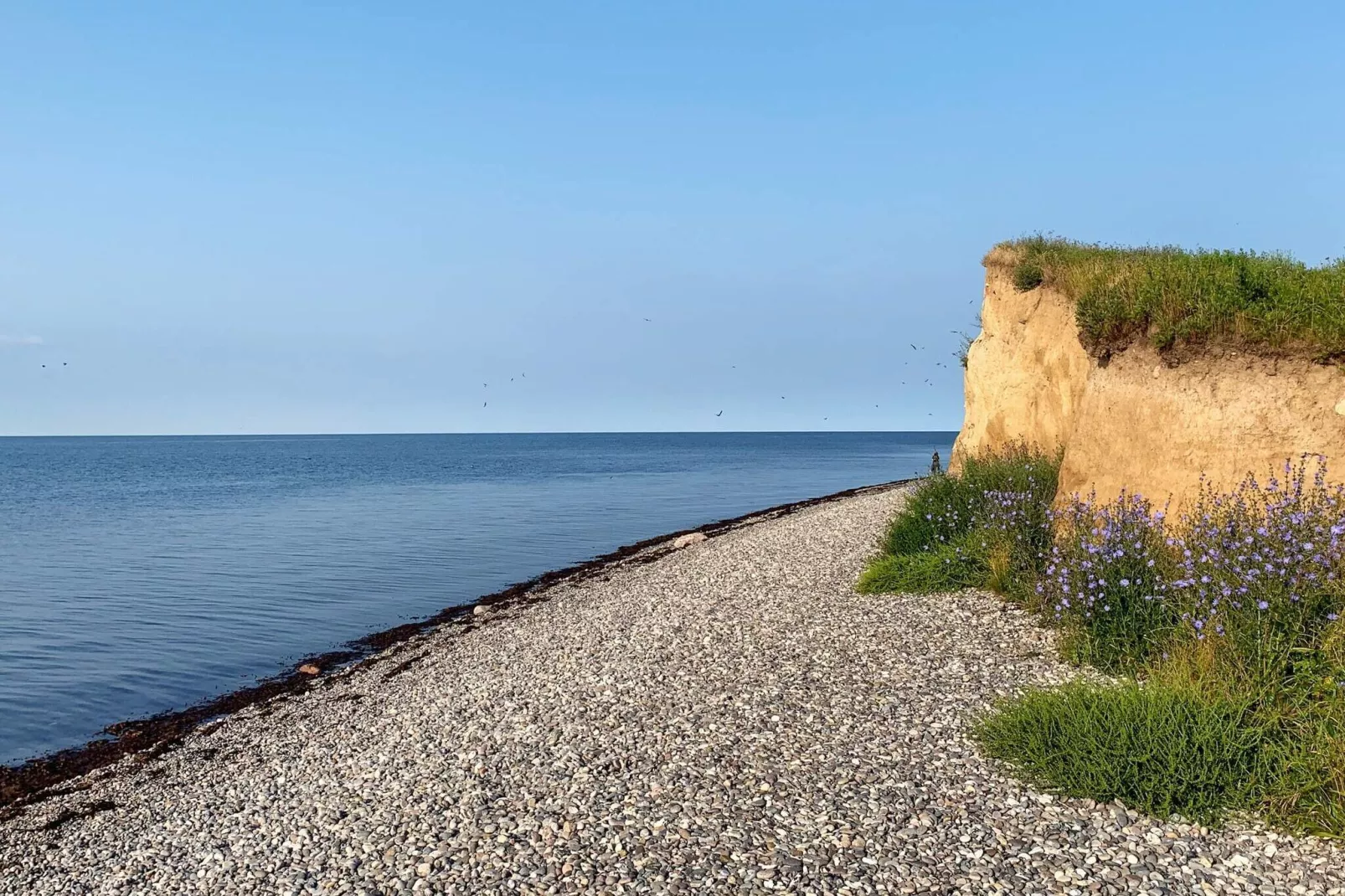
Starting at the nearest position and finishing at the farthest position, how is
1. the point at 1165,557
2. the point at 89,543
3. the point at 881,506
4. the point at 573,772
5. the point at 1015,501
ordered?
1. the point at 573,772
2. the point at 1165,557
3. the point at 1015,501
4. the point at 881,506
5. the point at 89,543

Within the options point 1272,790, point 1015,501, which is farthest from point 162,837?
point 1015,501

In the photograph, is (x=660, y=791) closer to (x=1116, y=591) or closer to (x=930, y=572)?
(x=1116, y=591)

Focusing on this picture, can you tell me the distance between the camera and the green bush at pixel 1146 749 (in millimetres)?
7305

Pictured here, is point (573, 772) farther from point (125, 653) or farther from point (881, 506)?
point (881, 506)

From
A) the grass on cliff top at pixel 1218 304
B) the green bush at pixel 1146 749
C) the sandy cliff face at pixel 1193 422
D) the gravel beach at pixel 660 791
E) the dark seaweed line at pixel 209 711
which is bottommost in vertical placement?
the dark seaweed line at pixel 209 711

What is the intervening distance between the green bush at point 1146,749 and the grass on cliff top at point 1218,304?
20.7 ft

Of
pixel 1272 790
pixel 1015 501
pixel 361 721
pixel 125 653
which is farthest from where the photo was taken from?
pixel 125 653

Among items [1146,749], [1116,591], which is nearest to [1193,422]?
[1116,591]

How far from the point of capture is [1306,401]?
11781 millimetres

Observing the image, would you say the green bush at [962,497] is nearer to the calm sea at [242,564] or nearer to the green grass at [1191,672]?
the green grass at [1191,672]

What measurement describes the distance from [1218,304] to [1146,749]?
25.3ft

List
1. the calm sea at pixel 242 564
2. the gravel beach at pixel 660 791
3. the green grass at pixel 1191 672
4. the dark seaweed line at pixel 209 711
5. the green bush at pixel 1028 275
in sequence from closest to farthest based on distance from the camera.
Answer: the gravel beach at pixel 660 791
the green grass at pixel 1191 672
the dark seaweed line at pixel 209 711
the calm sea at pixel 242 564
the green bush at pixel 1028 275

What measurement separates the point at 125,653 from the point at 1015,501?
18042 millimetres

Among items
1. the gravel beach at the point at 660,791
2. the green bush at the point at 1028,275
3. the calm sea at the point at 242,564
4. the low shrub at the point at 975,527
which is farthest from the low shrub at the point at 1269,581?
the calm sea at the point at 242,564
